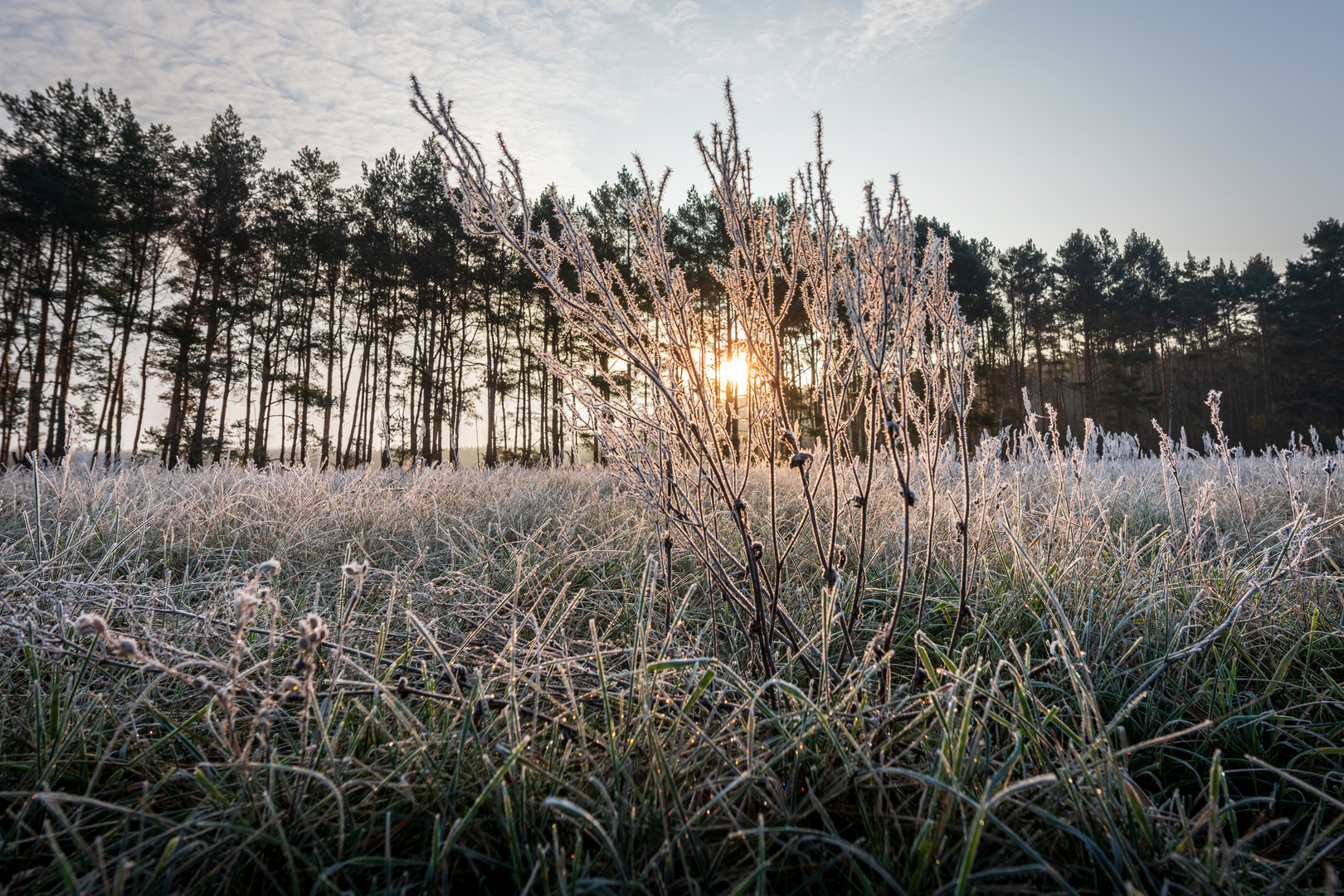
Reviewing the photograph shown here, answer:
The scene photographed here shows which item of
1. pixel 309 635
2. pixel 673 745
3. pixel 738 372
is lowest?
pixel 673 745

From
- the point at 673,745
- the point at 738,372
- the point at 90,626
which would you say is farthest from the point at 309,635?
the point at 738,372

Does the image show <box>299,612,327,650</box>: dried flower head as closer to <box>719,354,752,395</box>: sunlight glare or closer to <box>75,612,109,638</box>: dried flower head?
<box>75,612,109,638</box>: dried flower head

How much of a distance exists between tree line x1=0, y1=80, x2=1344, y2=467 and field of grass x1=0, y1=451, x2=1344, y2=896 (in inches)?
147

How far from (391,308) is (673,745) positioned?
2435 centimetres

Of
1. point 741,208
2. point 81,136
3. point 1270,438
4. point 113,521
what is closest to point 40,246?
point 81,136

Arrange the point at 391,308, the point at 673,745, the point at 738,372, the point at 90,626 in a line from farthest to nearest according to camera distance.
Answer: the point at 391,308
the point at 738,372
the point at 673,745
the point at 90,626

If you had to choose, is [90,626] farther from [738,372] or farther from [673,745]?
[738,372]

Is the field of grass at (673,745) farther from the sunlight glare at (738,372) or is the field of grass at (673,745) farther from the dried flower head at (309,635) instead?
the sunlight glare at (738,372)

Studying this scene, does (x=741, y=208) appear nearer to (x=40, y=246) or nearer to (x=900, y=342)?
(x=900, y=342)

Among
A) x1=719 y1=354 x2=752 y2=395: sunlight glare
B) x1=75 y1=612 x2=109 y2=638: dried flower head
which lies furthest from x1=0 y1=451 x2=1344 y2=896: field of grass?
x1=719 y1=354 x2=752 y2=395: sunlight glare

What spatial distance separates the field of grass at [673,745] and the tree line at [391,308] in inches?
147

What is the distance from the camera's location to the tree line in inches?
579

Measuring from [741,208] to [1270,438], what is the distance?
4157 centimetres

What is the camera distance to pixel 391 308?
70.8 ft
